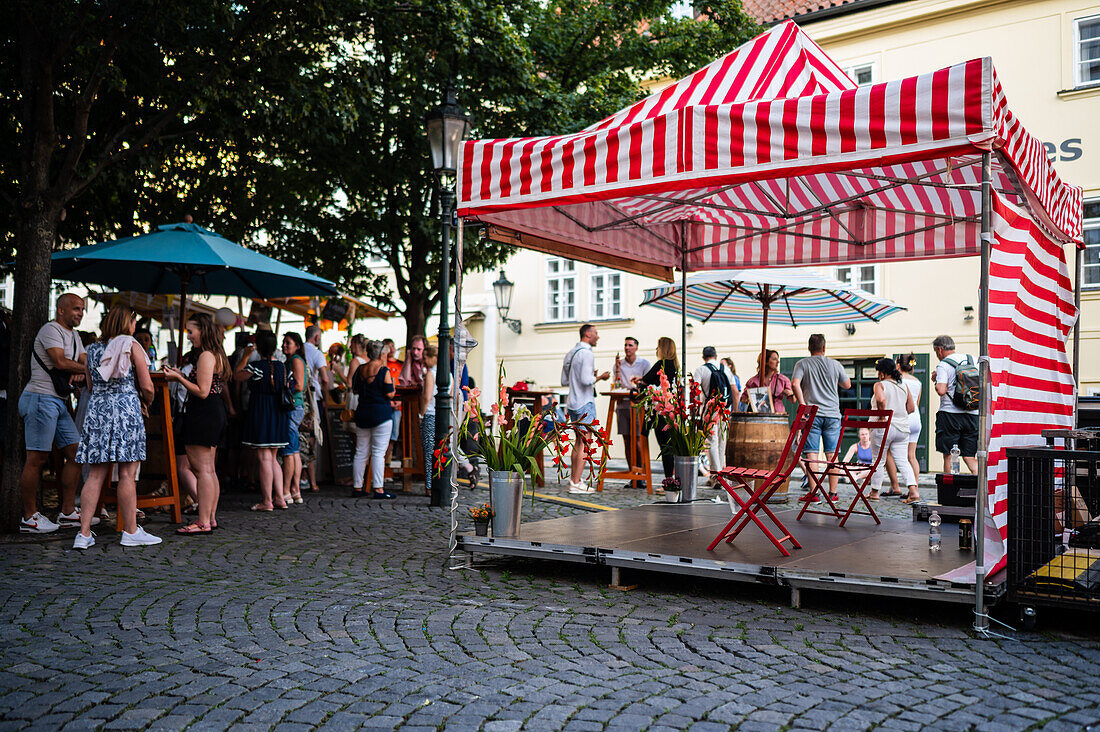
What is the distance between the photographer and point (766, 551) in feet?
20.5

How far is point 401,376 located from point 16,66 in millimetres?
5294

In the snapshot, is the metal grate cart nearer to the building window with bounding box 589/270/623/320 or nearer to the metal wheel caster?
the metal wheel caster

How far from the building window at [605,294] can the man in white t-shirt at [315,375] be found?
12683mm

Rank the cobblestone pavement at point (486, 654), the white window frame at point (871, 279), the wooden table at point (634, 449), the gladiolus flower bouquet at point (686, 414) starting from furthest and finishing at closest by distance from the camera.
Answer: the white window frame at point (871, 279), the wooden table at point (634, 449), the gladiolus flower bouquet at point (686, 414), the cobblestone pavement at point (486, 654)

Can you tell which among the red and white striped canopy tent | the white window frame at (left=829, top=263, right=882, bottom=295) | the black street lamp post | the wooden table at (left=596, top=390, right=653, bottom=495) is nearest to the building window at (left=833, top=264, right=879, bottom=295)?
the white window frame at (left=829, top=263, right=882, bottom=295)

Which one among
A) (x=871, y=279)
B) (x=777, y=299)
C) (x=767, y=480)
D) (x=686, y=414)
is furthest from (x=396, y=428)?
(x=871, y=279)

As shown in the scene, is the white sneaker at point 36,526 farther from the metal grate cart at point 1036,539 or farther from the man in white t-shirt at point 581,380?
the metal grate cart at point 1036,539

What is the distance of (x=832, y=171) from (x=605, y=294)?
62.3 ft

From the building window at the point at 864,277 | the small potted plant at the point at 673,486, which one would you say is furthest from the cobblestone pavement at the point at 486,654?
the building window at the point at 864,277

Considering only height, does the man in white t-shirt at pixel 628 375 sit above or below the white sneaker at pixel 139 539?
above

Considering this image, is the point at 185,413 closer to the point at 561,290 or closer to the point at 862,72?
the point at 862,72

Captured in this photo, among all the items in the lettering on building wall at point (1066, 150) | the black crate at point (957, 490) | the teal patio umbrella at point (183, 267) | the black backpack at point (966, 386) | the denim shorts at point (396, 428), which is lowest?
the black crate at point (957, 490)

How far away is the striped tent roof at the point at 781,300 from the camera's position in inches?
446

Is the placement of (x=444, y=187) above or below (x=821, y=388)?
above
